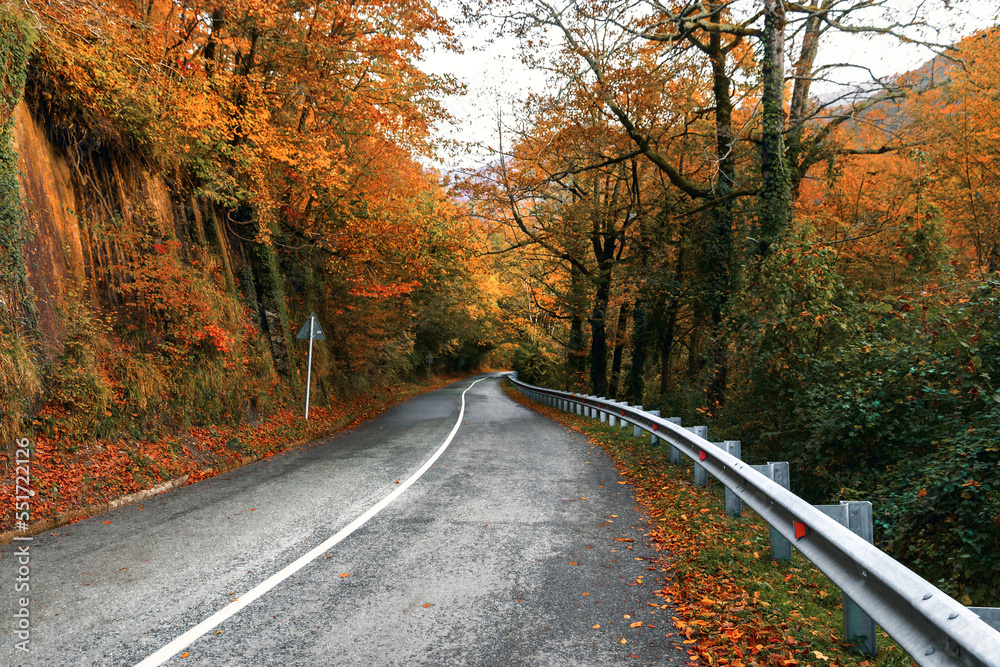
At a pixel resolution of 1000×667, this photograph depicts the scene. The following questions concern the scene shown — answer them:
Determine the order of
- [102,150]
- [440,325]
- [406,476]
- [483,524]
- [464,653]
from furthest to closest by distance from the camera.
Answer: [440,325] → [102,150] → [406,476] → [483,524] → [464,653]

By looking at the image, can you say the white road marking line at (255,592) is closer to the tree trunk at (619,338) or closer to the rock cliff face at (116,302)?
the rock cliff face at (116,302)

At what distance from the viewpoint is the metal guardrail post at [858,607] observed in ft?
10.2

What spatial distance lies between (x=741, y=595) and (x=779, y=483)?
1022 mm

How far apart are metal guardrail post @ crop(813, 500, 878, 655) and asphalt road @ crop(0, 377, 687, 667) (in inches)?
38.2

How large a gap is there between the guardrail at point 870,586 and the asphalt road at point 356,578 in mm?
1026

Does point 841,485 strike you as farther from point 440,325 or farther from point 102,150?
point 440,325

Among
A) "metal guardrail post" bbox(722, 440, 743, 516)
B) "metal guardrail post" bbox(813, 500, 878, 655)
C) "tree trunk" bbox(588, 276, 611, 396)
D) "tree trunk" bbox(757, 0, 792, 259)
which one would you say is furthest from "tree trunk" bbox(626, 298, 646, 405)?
"metal guardrail post" bbox(813, 500, 878, 655)

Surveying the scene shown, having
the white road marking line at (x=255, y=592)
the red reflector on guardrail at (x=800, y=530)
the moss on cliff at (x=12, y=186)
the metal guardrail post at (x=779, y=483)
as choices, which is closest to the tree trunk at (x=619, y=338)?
the white road marking line at (x=255, y=592)

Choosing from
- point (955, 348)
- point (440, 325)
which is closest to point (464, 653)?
point (955, 348)

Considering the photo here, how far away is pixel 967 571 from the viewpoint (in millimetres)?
4500

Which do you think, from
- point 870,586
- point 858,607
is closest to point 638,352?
point 858,607

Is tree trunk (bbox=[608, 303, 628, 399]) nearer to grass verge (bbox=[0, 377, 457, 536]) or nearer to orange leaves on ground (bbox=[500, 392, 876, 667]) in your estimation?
grass verge (bbox=[0, 377, 457, 536])

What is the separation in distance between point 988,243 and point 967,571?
17.9m

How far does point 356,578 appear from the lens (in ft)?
14.4
